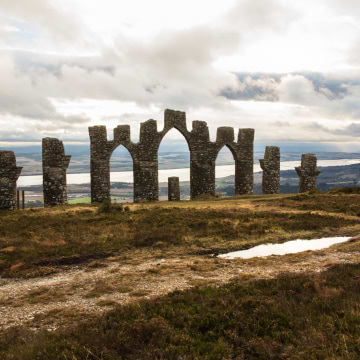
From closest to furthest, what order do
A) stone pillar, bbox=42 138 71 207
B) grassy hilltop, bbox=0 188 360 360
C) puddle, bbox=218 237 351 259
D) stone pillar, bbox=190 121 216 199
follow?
grassy hilltop, bbox=0 188 360 360 → puddle, bbox=218 237 351 259 → stone pillar, bbox=42 138 71 207 → stone pillar, bbox=190 121 216 199

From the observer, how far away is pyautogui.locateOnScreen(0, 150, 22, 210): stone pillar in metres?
33.6

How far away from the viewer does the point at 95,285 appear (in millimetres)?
14188

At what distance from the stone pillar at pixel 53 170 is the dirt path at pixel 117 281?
21.4 metres

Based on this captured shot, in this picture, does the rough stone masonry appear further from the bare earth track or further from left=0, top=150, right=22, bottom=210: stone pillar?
the bare earth track

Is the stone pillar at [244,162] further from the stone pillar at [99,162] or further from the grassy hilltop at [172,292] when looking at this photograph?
the grassy hilltop at [172,292]

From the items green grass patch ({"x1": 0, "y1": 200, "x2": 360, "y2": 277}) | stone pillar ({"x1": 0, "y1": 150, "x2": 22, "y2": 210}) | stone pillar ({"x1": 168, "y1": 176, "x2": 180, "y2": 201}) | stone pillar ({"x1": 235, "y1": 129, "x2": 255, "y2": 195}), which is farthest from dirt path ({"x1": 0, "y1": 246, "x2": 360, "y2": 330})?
stone pillar ({"x1": 235, "y1": 129, "x2": 255, "y2": 195})

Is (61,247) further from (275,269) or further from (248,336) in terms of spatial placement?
(248,336)

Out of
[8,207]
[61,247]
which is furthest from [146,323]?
[8,207]

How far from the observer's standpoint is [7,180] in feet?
111

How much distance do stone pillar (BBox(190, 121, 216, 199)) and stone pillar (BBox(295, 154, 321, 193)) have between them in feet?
40.4

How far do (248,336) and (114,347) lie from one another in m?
3.54

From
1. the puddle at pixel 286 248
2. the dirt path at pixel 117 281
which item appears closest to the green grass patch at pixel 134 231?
the puddle at pixel 286 248

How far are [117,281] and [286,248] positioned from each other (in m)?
10.8

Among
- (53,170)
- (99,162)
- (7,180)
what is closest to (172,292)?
(7,180)
